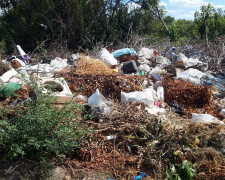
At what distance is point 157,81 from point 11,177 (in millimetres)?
3222

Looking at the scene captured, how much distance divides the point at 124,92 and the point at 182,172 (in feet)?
6.60

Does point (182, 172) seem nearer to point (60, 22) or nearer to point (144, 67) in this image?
point (144, 67)

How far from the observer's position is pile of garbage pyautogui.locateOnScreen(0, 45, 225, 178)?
2.98 meters

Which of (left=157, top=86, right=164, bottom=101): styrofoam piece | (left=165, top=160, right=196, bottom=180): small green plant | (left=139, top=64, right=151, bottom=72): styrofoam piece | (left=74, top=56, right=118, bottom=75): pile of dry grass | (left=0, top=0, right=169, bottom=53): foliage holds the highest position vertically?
(left=0, top=0, right=169, bottom=53): foliage

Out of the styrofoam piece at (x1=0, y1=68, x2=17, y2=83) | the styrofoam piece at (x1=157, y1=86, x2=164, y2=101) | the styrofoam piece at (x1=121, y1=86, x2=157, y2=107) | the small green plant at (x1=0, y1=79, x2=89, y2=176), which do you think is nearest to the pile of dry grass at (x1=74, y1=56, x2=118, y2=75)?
the styrofoam piece at (x1=121, y1=86, x2=157, y2=107)

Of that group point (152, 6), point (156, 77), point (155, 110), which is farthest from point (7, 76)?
point (152, 6)

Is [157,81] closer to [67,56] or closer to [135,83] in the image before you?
[135,83]

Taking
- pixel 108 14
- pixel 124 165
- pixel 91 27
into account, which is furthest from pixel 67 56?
pixel 124 165

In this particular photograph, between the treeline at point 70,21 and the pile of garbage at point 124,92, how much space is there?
2.18 m

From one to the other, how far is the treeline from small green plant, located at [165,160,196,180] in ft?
17.7

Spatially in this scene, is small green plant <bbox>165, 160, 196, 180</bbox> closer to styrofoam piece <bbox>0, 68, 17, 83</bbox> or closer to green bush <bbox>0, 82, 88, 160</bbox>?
green bush <bbox>0, 82, 88, 160</bbox>

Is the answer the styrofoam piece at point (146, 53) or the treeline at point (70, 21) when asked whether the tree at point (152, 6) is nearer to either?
the treeline at point (70, 21)

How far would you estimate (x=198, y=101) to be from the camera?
437 cm

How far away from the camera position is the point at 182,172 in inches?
98.5
